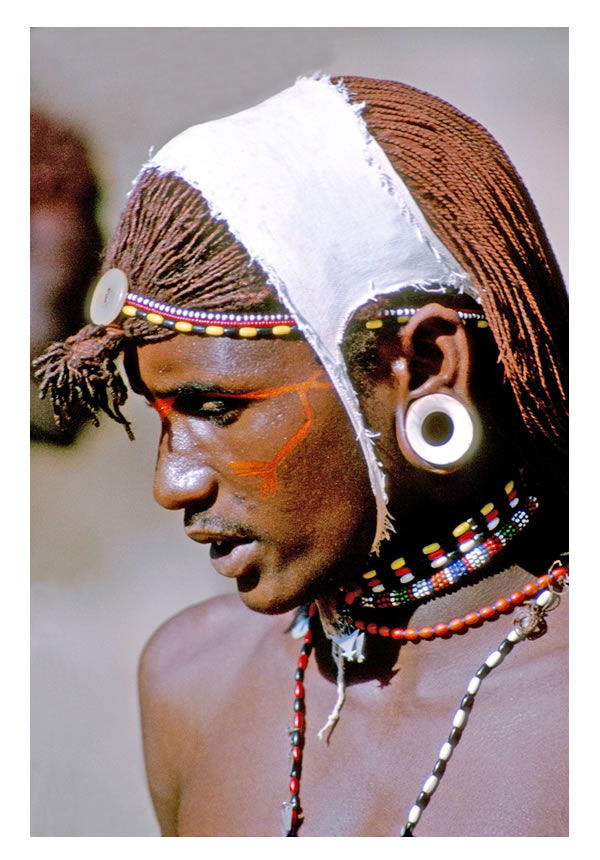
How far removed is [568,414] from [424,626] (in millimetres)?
465

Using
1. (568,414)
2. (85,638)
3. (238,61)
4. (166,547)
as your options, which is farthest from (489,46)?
(85,638)

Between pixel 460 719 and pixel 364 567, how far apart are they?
316mm

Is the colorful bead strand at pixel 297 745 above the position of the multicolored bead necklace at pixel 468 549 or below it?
below

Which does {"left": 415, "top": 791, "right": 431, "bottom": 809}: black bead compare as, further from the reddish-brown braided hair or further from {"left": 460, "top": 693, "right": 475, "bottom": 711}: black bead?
the reddish-brown braided hair

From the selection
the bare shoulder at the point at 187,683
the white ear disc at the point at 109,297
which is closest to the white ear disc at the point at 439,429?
the white ear disc at the point at 109,297

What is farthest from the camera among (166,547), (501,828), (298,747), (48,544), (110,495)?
(166,547)

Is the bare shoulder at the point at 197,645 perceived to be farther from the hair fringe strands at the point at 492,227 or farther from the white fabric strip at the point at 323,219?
the hair fringe strands at the point at 492,227

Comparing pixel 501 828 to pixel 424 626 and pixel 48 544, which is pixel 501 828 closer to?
pixel 424 626

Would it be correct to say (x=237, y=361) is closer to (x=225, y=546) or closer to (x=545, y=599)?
(x=225, y=546)

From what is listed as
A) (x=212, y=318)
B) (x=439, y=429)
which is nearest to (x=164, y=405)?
(x=212, y=318)

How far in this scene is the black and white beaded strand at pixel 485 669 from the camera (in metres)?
1.77

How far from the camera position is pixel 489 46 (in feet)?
6.53

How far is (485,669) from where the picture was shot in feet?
5.88

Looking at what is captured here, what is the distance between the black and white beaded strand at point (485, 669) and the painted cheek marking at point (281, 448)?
483 millimetres
